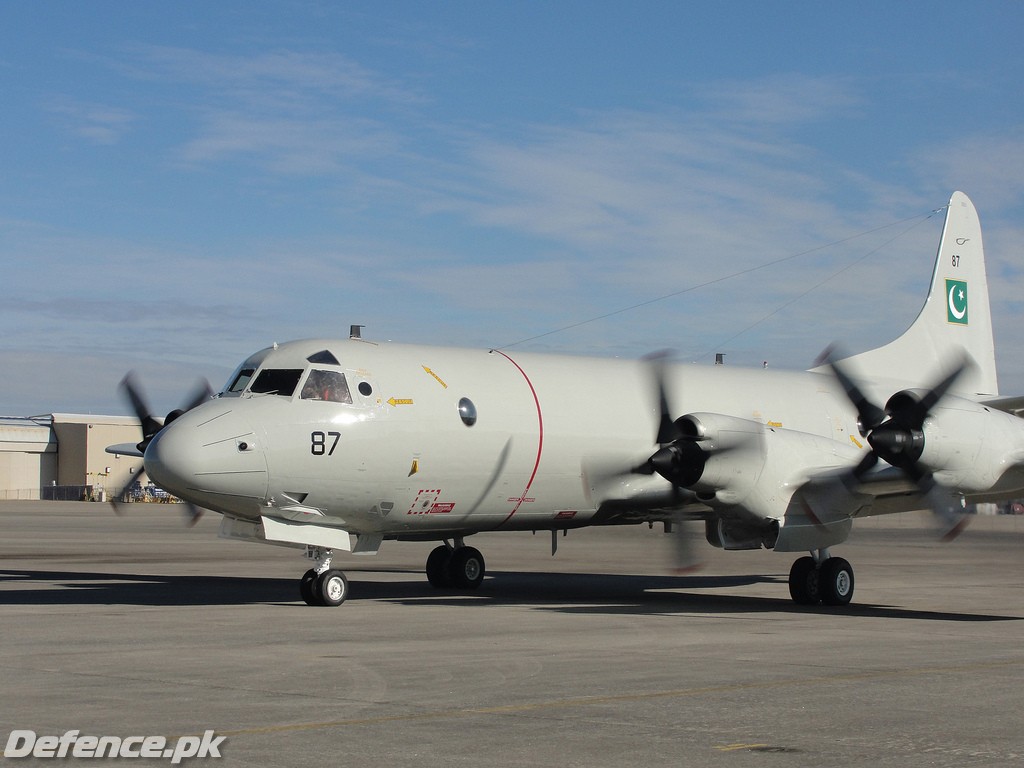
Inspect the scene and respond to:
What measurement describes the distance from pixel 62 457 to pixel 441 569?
91.9 m

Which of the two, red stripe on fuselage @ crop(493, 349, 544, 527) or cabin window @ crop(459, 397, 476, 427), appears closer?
cabin window @ crop(459, 397, 476, 427)

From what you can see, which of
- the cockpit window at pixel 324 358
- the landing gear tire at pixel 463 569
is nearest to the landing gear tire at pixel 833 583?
the landing gear tire at pixel 463 569

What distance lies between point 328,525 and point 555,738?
37.0 ft

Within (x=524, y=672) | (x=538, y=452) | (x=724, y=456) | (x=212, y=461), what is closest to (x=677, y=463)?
(x=724, y=456)

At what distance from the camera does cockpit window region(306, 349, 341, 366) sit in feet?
65.6

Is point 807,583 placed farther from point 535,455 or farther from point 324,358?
point 324,358

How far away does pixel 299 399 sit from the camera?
1945 cm

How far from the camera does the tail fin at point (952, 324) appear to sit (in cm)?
2769

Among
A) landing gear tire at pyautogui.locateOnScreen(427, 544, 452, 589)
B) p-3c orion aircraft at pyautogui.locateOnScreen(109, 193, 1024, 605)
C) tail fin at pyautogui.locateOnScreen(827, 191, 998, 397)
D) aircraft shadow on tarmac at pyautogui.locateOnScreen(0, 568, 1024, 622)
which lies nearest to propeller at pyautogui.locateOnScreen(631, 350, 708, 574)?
p-3c orion aircraft at pyautogui.locateOnScreen(109, 193, 1024, 605)

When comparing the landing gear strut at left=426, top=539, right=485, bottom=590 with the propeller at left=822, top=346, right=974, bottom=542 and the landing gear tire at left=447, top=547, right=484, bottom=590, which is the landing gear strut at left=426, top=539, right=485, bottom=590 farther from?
the propeller at left=822, top=346, right=974, bottom=542

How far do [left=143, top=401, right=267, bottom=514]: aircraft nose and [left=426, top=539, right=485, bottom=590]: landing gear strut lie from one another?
7077mm

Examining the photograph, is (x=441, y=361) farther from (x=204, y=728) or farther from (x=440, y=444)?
(x=204, y=728)

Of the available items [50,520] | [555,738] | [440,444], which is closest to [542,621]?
[440,444]

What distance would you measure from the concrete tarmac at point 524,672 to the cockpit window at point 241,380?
3.44 m
